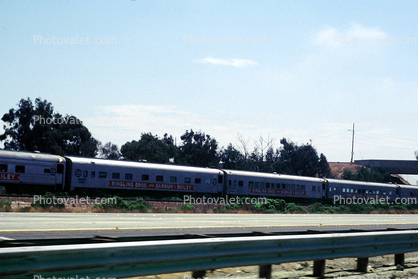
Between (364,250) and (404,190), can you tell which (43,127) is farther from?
(364,250)

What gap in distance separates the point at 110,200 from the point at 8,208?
268 inches

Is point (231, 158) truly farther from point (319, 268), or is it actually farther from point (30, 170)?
point (319, 268)

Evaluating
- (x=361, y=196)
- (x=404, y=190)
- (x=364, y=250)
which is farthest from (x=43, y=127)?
(x=364, y=250)

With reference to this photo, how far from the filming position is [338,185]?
52.0 metres

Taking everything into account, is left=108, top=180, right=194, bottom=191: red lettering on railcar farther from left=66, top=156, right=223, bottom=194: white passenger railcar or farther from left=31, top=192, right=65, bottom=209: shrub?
left=31, top=192, right=65, bottom=209: shrub

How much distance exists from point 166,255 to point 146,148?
79283 mm

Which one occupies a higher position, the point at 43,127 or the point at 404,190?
the point at 43,127

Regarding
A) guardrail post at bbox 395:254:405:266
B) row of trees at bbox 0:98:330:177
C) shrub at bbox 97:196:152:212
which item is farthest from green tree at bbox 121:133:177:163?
guardrail post at bbox 395:254:405:266

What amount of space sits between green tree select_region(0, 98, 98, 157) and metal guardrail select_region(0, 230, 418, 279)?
64.3m

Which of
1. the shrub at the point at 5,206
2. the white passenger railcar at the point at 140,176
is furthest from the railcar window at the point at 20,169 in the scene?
the shrub at the point at 5,206

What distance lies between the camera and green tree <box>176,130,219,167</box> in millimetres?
87387

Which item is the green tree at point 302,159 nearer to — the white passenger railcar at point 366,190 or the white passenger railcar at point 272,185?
the white passenger railcar at point 366,190

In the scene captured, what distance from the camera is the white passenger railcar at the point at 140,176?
108ft

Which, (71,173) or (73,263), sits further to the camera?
(71,173)
